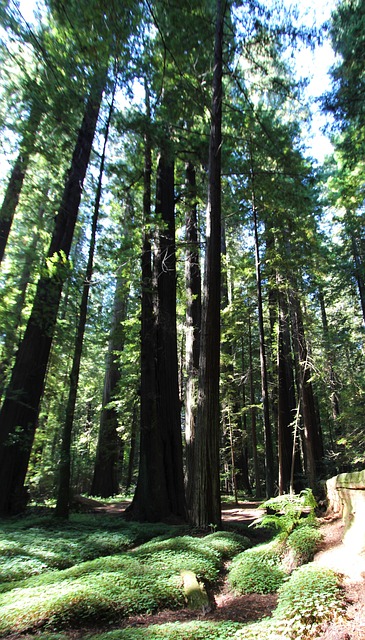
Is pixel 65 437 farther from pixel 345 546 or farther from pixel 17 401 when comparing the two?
pixel 345 546

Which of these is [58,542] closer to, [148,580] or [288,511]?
[148,580]

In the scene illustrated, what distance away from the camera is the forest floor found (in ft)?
7.66

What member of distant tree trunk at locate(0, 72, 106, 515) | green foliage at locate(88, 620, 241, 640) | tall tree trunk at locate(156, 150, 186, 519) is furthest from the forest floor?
distant tree trunk at locate(0, 72, 106, 515)

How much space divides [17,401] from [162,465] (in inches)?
152

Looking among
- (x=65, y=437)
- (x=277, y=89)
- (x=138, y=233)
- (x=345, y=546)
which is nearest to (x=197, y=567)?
(x=345, y=546)

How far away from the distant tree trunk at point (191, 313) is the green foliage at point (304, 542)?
15.5ft

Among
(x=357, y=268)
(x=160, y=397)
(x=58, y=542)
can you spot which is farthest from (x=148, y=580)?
(x=357, y=268)

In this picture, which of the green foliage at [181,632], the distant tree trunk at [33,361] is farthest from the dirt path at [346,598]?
the distant tree trunk at [33,361]

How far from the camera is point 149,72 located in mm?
8867

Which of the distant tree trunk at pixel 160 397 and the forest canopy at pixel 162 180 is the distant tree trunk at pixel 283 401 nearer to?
the forest canopy at pixel 162 180

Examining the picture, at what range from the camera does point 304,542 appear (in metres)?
4.09

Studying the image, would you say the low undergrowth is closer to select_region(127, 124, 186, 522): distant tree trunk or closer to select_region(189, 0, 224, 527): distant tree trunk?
select_region(189, 0, 224, 527): distant tree trunk

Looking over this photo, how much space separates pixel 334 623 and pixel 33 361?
356 inches

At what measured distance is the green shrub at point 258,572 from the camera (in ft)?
12.5
